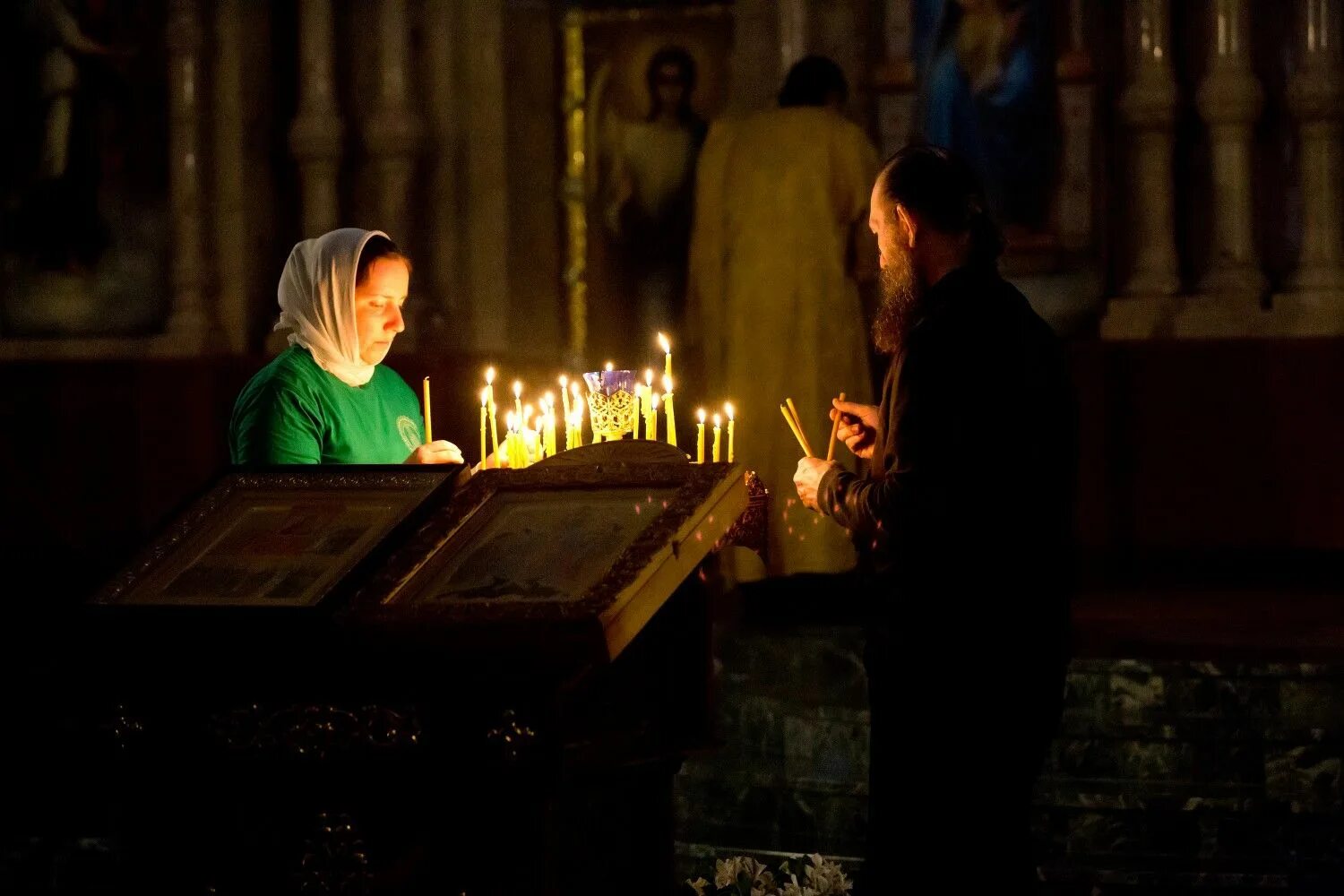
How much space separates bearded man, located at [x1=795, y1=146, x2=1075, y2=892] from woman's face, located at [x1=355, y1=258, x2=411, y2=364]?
1.17 metres

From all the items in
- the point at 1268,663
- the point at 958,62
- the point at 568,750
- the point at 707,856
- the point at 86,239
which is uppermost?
the point at 958,62

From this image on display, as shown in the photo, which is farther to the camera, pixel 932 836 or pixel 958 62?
pixel 958 62

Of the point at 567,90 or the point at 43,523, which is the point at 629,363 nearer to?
the point at 567,90

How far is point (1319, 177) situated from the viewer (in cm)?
766

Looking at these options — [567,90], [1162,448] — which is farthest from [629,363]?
[1162,448]

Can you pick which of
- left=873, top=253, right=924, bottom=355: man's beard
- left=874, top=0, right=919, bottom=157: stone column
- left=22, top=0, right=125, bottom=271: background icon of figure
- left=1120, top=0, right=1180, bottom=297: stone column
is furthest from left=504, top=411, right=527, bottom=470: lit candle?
left=22, top=0, right=125, bottom=271: background icon of figure

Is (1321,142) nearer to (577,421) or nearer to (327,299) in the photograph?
(577,421)

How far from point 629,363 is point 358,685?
6.27 metres

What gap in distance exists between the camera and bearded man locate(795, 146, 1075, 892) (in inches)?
114

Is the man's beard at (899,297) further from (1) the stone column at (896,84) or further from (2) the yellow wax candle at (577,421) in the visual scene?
(1) the stone column at (896,84)

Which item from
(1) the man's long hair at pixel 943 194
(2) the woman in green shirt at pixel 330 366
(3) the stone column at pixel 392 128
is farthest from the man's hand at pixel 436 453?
(3) the stone column at pixel 392 128

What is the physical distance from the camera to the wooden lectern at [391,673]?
8.96ft

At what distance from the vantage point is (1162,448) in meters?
7.42

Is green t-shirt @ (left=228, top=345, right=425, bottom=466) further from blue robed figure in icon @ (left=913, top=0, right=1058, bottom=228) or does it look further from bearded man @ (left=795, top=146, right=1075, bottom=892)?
blue robed figure in icon @ (left=913, top=0, right=1058, bottom=228)
